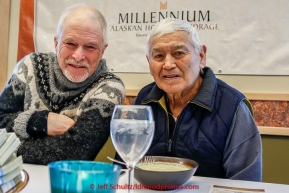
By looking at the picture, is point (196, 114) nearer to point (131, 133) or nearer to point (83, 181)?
point (131, 133)

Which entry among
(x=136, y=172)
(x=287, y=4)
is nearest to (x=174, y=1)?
(x=287, y=4)

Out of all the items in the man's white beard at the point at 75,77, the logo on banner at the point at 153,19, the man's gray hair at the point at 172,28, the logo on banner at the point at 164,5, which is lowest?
the man's white beard at the point at 75,77

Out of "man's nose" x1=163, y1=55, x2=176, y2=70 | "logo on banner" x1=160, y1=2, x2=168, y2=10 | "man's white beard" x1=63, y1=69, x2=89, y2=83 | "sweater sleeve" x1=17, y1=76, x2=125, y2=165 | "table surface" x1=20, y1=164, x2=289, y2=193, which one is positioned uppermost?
"logo on banner" x1=160, y1=2, x2=168, y2=10

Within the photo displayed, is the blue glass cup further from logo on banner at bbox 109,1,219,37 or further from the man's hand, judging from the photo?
logo on banner at bbox 109,1,219,37

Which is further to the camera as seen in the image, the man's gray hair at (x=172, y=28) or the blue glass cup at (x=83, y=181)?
the man's gray hair at (x=172, y=28)

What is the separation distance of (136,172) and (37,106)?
751mm

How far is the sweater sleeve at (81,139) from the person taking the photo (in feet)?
3.72

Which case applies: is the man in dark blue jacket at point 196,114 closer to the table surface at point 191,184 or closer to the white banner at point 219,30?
the table surface at point 191,184

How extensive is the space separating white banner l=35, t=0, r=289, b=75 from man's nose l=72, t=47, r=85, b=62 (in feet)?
2.70

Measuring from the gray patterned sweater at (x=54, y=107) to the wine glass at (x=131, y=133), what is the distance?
0.52 m

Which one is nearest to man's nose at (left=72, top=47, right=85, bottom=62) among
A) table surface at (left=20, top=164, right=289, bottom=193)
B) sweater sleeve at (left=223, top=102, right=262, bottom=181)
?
table surface at (left=20, top=164, right=289, bottom=193)

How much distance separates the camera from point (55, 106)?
1391 mm

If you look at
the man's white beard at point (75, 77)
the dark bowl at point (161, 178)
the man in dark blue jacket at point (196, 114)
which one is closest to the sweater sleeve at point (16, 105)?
the man's white beard at point (75, 77)

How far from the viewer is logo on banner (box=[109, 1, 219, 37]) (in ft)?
6.55
